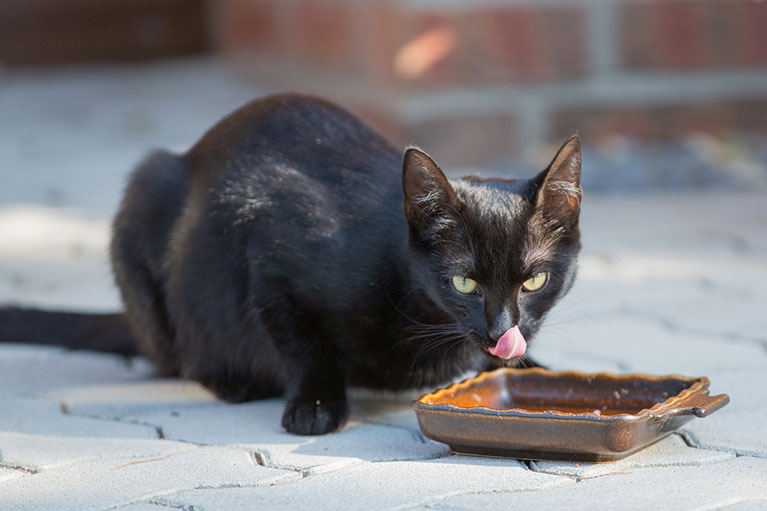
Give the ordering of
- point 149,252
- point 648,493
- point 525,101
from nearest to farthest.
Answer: point 648,493 → point 149,252 → point 525,101

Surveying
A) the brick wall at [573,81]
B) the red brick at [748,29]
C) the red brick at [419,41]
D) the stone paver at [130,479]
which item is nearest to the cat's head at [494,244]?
the stone paver at [130,479]

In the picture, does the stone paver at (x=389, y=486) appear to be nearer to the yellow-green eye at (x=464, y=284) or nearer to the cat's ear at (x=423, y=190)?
the yellow-green eye at (x=464, y=284)

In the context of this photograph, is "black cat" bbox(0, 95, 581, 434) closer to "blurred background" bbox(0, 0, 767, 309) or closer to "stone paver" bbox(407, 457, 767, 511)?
"stone paver" bbox(407, 457, 767, 511)

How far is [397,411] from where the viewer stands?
2.38 m

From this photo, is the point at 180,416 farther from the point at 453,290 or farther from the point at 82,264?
the point at 82,264

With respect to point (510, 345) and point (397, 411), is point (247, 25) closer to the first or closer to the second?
point (397, 411)

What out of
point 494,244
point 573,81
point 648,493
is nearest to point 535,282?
point 494,244

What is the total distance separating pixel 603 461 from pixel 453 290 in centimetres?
43

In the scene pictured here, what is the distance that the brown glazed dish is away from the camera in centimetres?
188

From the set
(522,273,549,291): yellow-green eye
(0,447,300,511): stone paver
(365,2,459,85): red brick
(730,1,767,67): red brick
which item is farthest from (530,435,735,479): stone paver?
(730,1,767,67): red brick

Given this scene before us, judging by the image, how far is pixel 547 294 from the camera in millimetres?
2146

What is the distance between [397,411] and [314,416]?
0.81ft

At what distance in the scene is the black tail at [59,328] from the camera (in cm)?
281

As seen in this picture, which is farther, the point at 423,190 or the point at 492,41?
the point at 492,41
